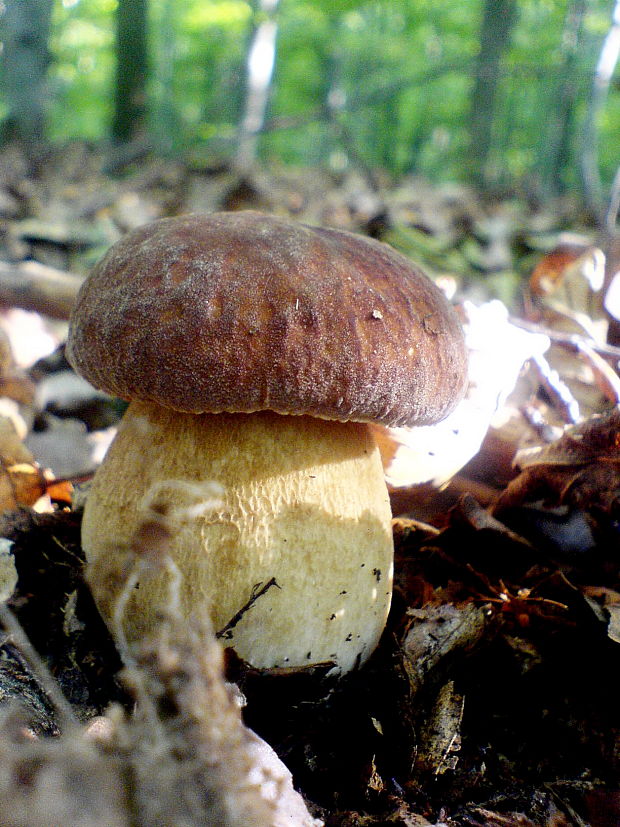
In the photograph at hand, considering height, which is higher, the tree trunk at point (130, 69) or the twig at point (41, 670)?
the twig at point (41, 670)

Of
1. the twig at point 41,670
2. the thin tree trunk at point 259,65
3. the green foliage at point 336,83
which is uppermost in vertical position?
the twig at point 41,670

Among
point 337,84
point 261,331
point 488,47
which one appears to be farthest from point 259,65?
point 337,84

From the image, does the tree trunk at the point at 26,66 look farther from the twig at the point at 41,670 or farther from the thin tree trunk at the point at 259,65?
the twig at the point at 41,670

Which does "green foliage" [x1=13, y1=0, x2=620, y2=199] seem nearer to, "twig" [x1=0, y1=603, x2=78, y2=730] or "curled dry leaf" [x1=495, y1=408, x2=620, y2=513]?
"curled dry leaf" [x1=495, y1=408, x2=620, y2=513]

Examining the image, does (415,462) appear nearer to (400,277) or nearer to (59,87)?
(400,277)

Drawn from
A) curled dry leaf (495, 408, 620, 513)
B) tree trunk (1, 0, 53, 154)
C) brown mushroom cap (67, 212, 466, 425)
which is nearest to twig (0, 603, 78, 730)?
brown mushroom cap (67, 212, 466, 425)

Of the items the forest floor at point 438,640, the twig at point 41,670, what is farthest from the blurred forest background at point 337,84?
the twig at point 41,670

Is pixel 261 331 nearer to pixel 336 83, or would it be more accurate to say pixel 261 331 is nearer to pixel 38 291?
pixel 38 291

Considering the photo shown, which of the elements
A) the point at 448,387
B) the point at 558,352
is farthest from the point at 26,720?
the point at 558,352
